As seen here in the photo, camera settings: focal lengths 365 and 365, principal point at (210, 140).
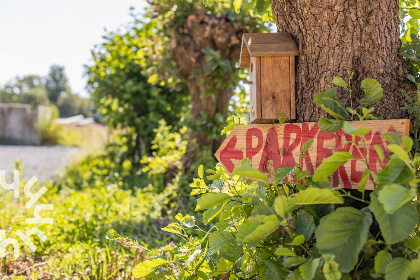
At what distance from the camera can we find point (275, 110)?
1480 millimetres

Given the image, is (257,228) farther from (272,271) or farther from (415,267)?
(415,267)

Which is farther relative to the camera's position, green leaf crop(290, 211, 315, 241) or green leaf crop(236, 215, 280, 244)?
green leaf crop(290, 211, 315, 241)

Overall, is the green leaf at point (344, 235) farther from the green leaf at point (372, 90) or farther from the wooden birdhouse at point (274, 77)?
the wooden birdhouse at point (274, 77)

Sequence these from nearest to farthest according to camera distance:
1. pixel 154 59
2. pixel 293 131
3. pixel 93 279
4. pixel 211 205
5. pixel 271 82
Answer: pixel 211 205 → pixel 293 131 → pixel 271 82 → pixel 93 279 → pixel 154 59

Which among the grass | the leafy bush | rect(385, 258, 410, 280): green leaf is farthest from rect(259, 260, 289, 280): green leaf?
the grass

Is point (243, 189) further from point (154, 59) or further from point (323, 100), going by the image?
point (154, 59)

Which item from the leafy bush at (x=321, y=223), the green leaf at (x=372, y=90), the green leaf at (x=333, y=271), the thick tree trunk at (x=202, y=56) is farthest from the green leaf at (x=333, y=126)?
the thick tree trunk at (x=202, y=56)

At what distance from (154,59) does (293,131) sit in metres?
3.23

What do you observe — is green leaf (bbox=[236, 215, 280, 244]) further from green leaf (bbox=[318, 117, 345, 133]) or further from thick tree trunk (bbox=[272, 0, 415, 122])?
thick tree trunk (bbox=[272, 0, 415, 122])

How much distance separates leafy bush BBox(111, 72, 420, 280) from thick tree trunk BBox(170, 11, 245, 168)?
2.54 m

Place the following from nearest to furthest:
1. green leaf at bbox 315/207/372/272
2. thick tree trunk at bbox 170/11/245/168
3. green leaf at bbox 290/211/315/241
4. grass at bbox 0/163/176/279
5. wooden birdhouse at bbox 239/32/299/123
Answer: green leaf at bbox 315/207/372/272 < green leaf at bbox 290/211/315/241 < wooden birdhouse at bbox 239/32/299/123 < grass at bbox 0/163/176/279 < thick tree trunk at bbox 170/11/245/168

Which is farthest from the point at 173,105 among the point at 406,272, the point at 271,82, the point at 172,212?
the point at 406,272

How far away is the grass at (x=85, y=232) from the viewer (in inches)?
84.3

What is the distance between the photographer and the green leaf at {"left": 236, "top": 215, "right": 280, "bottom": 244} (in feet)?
3.32
